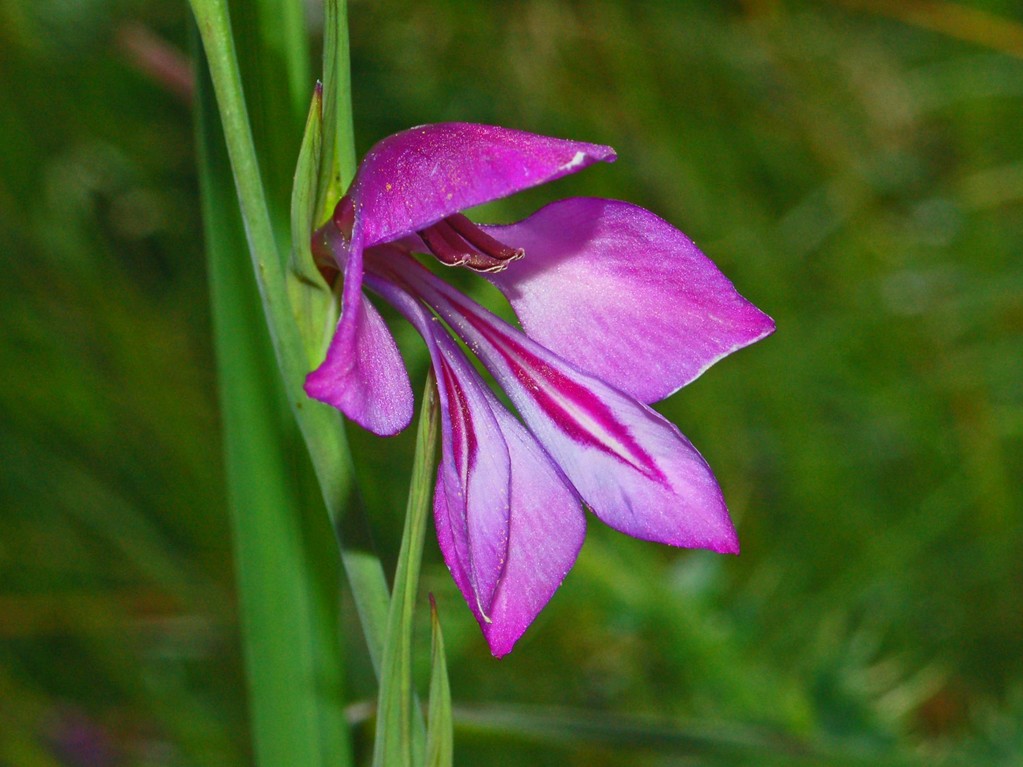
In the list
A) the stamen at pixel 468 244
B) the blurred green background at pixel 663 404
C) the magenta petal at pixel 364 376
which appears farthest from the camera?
the blurred green background at pixel 663 404

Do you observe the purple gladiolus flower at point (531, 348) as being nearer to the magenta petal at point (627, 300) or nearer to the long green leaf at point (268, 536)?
the magenta petal at point (627, 300)

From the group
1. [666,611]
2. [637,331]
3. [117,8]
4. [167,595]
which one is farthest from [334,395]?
[167,595]

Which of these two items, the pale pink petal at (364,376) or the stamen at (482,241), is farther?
the stamen at (482,241)

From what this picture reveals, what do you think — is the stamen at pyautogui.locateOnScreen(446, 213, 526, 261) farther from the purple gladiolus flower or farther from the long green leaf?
the long green leaf

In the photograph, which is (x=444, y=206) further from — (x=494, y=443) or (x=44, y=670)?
(x=44, y=670)

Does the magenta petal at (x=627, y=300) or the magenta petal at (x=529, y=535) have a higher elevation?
the magenta petal at (x=627, y=300)

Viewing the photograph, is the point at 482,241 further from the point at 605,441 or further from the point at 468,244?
the point at 605,441

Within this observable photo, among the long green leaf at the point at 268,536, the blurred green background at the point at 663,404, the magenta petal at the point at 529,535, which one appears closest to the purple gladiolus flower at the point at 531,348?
the magenta petal at the point at 529,535
